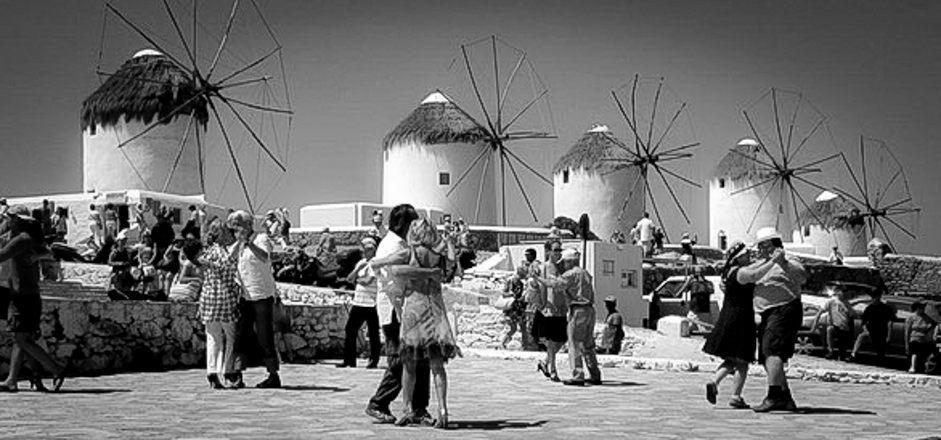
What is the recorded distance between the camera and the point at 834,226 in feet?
176

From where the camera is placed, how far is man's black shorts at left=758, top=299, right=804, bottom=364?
8711mm

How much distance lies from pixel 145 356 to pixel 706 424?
6.57 meters

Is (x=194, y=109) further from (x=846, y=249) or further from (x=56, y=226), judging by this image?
(x=846, y=249)

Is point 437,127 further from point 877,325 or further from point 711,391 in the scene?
point 711,391

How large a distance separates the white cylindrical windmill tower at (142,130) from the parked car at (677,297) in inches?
500

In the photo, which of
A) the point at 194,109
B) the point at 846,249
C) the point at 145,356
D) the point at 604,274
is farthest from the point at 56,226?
the point at 846,249

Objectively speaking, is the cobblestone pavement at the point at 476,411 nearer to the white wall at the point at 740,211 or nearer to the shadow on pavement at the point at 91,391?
the shadow on pavement at the point at 91,391

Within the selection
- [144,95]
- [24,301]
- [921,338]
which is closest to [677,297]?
[921,338]

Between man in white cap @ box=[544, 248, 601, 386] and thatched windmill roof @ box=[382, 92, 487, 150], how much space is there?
2860cm

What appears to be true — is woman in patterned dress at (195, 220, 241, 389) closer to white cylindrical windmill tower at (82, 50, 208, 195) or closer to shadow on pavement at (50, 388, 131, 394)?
shadow on pavement at (50, 388, 131, 394)

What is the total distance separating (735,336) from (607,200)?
119 ft

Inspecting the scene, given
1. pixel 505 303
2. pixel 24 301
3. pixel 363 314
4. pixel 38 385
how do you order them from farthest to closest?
pixel 505 303
pixel 363 314
pixel 38 385
pixel 24 301

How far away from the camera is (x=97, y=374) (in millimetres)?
11641

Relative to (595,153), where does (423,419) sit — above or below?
below
